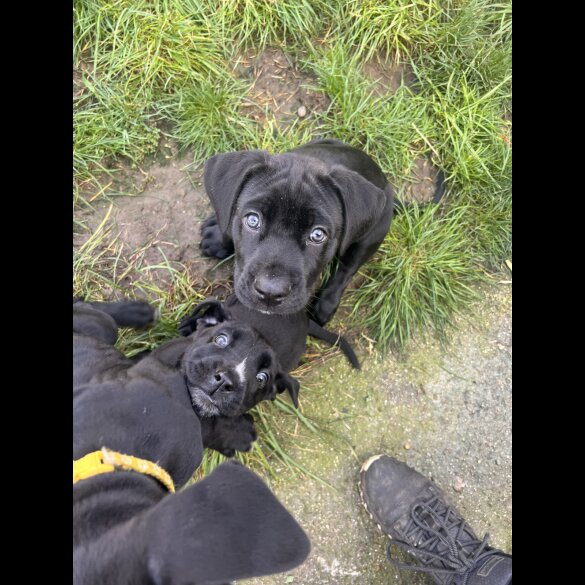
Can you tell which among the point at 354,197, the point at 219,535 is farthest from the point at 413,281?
the point at 219,535

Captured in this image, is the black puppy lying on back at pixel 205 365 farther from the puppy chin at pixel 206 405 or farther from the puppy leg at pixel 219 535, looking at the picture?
the puppy leg at pixel 219 535

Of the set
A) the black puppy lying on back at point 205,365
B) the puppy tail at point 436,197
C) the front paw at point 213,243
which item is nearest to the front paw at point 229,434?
the black puppy lying on back at point 205,365

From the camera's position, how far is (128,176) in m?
3.86

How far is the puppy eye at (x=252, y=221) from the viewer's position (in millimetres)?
3059

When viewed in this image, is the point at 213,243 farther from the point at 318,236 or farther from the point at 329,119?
the point at 329,119

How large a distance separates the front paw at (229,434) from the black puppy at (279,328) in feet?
1.50

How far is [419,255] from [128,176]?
2.30 meters

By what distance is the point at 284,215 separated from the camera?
2996 mm

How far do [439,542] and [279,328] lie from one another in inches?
73.6

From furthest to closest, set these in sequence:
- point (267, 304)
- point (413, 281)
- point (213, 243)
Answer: point (413, 281) → point (213, 243) → point (267, 304)
